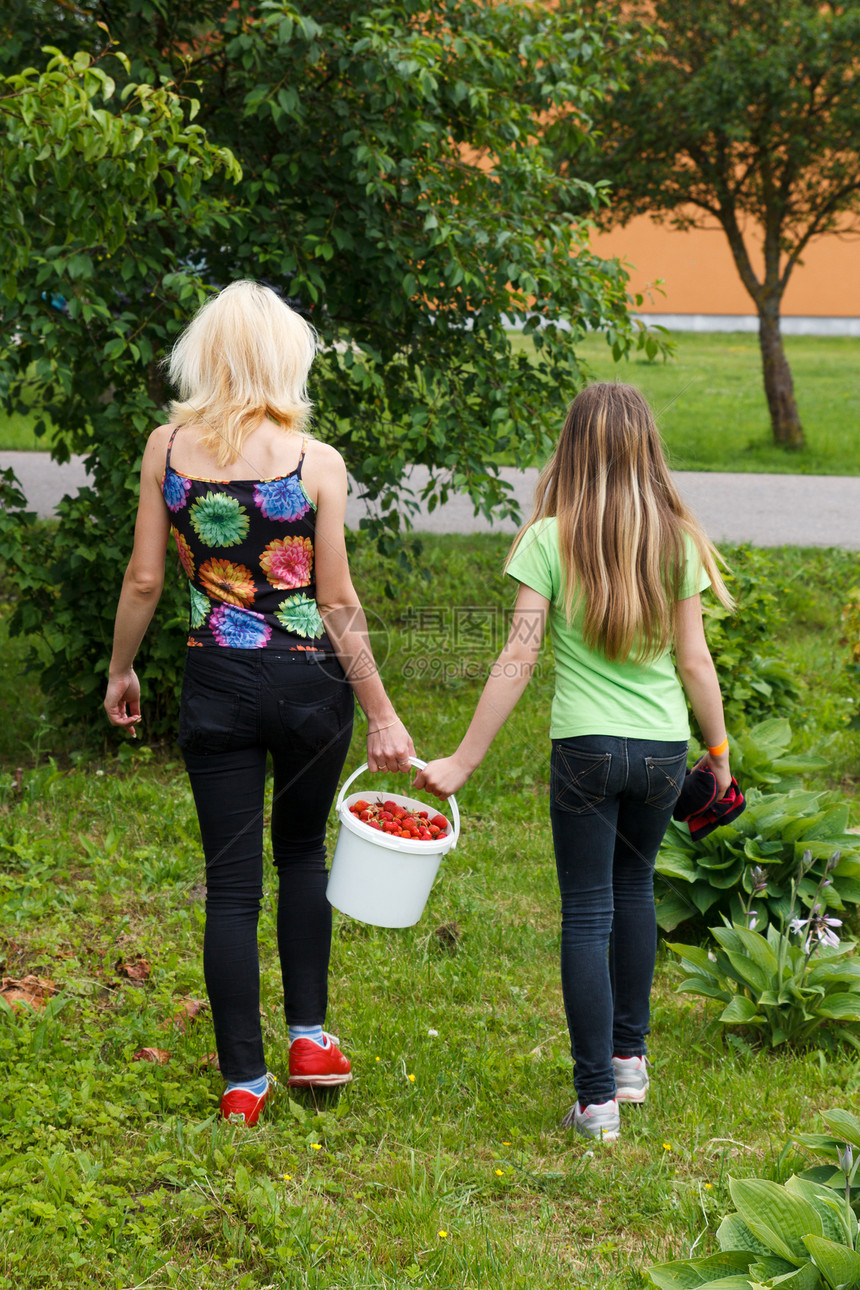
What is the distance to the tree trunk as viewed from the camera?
41.6 feet

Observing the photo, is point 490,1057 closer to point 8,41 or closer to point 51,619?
point 51,619

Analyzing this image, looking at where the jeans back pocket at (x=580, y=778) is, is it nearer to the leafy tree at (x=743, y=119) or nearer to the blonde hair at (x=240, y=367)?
the blonde hair at (x=240, y=367)

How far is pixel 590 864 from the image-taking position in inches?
103

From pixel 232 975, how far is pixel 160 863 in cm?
158

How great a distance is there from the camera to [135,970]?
3.48 meters

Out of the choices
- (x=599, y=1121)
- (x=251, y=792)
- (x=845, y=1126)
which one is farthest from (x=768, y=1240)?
(x=251, y=792)

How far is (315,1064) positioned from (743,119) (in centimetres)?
1066

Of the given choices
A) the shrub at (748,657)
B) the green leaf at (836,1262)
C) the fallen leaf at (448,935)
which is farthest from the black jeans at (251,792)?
the shrub at (748,657)

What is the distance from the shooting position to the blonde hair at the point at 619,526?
8.26 ft

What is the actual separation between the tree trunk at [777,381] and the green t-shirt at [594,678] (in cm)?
1087

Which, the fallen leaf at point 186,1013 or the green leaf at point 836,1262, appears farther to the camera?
the fallen leaf at point 186,1013

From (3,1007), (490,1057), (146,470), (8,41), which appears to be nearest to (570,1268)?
(490,1057)

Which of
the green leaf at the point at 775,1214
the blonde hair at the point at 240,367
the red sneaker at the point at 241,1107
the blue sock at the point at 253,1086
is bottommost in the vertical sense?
the red sneaker at the point at 241,1107

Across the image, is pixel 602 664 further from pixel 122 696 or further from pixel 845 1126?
pixel 122 696
